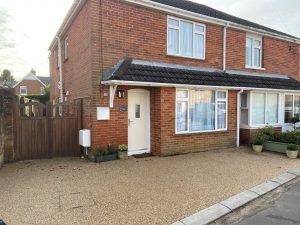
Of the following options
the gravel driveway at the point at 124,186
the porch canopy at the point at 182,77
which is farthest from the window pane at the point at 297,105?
the gravel driveway at the point at 124,186

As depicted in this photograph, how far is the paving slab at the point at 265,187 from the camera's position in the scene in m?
5.43

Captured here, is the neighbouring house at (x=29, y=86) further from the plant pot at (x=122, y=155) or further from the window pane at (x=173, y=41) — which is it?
the plant pot at (x=122, y=155)

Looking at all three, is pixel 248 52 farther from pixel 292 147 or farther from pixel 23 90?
pixel 23 90

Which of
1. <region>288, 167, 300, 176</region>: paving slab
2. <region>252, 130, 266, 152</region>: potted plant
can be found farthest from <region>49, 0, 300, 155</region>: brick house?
<region>288, 167, 300, 176</region>: paving slab

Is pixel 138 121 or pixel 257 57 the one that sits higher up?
pixel 257 57

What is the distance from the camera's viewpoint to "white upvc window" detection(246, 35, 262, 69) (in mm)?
12289

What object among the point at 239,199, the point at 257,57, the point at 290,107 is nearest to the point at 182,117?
the point at 239,199

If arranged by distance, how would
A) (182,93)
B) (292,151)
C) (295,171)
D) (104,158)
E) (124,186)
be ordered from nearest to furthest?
(124,186) → (295,171) → (104,158) → (292,151) → (182,93)

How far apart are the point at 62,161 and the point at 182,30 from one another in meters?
6.58

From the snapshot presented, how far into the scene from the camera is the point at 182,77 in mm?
9102

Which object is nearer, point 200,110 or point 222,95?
point 200,110

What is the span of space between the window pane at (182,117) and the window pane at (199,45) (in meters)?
2.36

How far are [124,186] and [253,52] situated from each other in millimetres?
9996

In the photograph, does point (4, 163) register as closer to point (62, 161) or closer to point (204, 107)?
point (62, 161)
